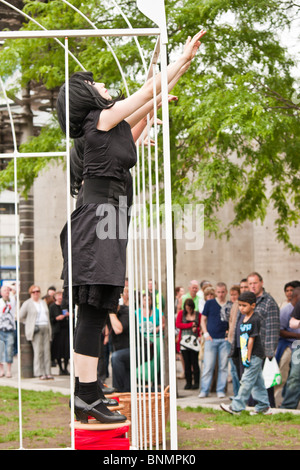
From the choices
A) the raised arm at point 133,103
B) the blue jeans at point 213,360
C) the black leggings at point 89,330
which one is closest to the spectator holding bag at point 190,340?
the blue jeans at point 213,360

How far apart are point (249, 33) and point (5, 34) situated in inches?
261

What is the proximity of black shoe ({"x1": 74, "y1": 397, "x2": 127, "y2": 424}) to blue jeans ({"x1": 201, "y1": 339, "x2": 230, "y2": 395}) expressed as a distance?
22.7ft

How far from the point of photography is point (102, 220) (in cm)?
311

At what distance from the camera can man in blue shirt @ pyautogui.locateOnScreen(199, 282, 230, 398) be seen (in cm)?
1007

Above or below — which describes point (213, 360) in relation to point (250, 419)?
above

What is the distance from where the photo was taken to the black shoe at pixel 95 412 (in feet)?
10.6

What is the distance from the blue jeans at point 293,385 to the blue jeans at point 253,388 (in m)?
0.40

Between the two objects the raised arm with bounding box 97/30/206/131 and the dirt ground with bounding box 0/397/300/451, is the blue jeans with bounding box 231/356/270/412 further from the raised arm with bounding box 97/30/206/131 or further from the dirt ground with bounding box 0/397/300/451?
the raised arm with bounding box 97/30/206/131

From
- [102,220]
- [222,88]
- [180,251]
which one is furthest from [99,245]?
[180,251]

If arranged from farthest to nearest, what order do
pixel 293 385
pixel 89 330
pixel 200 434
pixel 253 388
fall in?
pixel 293 385
pixel 253 388
pixel 200 434
pixel 89 330

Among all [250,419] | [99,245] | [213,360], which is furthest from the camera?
[213,360]

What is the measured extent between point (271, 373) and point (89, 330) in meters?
5.81

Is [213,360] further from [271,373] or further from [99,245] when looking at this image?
[99,245]
